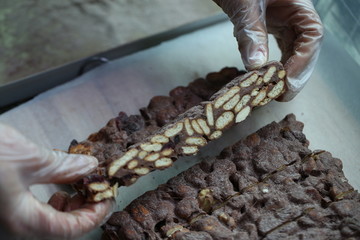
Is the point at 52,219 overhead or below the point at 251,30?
below

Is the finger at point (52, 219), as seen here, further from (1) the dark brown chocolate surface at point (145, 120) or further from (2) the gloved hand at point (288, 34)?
(2) the gloved hand at point (288, 34)

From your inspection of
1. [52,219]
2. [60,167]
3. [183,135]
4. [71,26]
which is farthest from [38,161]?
[71,26]

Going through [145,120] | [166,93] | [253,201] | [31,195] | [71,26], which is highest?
[71,26]

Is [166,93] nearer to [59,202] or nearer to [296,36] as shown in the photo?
[296,36]

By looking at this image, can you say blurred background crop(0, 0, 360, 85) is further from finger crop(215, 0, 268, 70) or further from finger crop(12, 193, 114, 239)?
finger crop(12, 193, 114, 239)

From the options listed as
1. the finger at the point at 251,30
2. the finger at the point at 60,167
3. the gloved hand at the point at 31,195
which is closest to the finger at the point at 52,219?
the gloved hand at the point at 31,195

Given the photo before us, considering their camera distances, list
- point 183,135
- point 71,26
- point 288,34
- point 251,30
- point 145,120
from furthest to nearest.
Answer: point 71,26 < point 288,34 < point 145,120 < point 251,30 < point 183,135

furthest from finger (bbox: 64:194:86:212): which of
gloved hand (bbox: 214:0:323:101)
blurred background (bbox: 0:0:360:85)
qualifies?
blurred background (bbox: 0:0:360:85)
